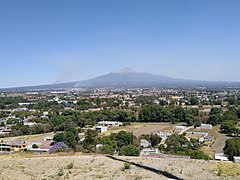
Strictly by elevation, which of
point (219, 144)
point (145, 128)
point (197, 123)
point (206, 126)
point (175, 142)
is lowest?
point (145, 128)

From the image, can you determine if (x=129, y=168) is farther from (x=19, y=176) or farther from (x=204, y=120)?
(x=204, y=120)

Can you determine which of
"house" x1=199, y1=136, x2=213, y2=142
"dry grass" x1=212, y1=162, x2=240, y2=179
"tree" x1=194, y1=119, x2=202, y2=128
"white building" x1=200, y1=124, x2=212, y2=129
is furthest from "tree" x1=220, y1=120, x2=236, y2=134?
"dry grass" x1=212, y1=162, x2=240, y2=179

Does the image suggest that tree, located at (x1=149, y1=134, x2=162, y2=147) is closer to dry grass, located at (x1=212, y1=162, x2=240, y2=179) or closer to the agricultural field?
the agricultural field

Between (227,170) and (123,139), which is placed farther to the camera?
(123,139)

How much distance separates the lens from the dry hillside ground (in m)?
6.55

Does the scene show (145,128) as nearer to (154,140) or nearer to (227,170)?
(154,140)

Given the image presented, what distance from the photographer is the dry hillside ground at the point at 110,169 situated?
21.5 ft

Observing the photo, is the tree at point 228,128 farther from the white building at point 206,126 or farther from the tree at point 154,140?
the tree at point 154,140

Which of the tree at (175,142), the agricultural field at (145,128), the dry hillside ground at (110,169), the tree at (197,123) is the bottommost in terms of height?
the agricultural field at (145,128)

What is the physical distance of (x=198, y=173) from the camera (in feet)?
22.2

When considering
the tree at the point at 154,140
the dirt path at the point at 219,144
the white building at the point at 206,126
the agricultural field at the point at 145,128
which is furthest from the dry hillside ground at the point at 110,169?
the white building at the point at 206,126

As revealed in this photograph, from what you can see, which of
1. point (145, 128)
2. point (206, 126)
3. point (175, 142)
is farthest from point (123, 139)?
point (206, 126)

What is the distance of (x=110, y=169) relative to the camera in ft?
23.6

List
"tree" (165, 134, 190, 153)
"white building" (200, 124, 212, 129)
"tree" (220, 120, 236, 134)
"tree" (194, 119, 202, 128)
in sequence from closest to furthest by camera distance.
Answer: "tree" (165, 134, 190, 153) < "tree" (220, 120, 236, 134) < "white building" (200, 124, 212, 129) < "tree" (194, 119, 202, 128)
